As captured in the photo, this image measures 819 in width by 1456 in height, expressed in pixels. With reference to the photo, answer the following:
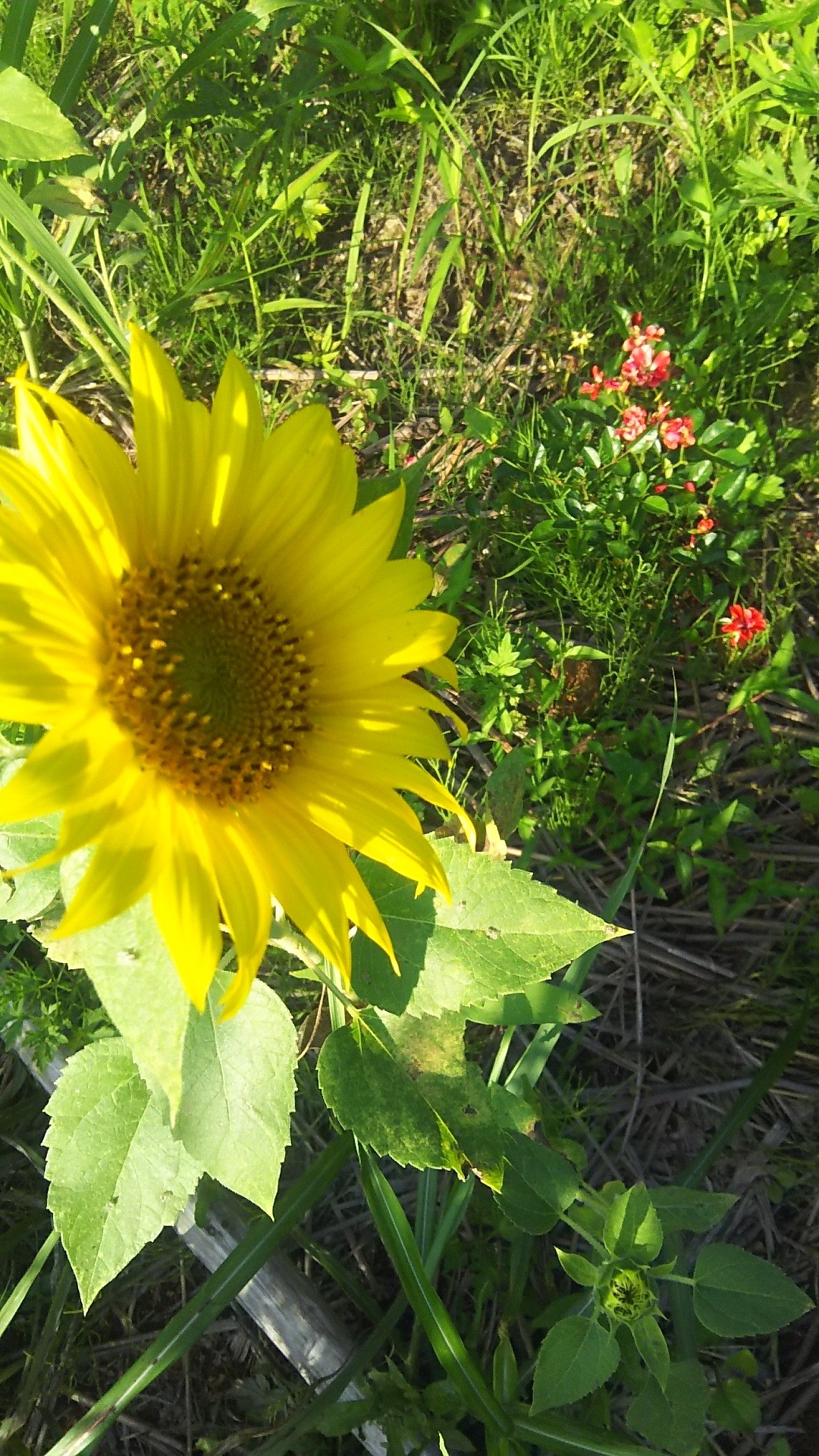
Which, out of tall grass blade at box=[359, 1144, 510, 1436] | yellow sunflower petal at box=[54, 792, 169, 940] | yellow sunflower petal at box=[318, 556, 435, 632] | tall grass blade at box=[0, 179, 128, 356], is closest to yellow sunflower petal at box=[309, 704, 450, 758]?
yellow sunflower petal at box=[318, 556, 435, 632]

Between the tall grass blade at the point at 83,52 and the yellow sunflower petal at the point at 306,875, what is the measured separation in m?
1.80

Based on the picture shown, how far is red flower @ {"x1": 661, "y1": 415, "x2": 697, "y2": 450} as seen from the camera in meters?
2.51

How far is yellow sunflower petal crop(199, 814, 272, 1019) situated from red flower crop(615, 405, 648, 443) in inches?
64.5

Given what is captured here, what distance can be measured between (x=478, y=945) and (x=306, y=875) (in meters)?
0.37

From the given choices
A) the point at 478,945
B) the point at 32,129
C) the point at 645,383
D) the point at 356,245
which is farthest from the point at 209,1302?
the point at 356,245

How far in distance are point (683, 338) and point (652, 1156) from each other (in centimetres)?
211

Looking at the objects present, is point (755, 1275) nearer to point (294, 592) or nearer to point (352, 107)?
point (294, 592)

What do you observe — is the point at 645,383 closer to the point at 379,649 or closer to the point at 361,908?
the point at 379,649

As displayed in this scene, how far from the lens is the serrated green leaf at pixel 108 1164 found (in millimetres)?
1569

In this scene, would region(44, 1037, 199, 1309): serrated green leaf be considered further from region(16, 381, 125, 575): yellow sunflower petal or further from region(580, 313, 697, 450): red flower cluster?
region(580, 313, 697, 450): red flower cluster

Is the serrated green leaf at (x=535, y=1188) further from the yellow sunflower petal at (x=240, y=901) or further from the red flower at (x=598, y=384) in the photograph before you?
the red flower at (x=598, y=384)

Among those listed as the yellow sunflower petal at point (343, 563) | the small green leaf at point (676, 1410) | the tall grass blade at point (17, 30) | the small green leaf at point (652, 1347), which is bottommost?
the small green leaf at point (676, 1410)

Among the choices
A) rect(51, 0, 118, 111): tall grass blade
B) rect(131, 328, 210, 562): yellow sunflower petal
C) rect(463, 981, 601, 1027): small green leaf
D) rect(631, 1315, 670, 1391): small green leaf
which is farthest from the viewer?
rect(51, 0, 118, 111): tall grass blade

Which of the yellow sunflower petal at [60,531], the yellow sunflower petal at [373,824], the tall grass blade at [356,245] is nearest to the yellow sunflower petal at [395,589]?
the yellow sunflower petal at [373,824]
